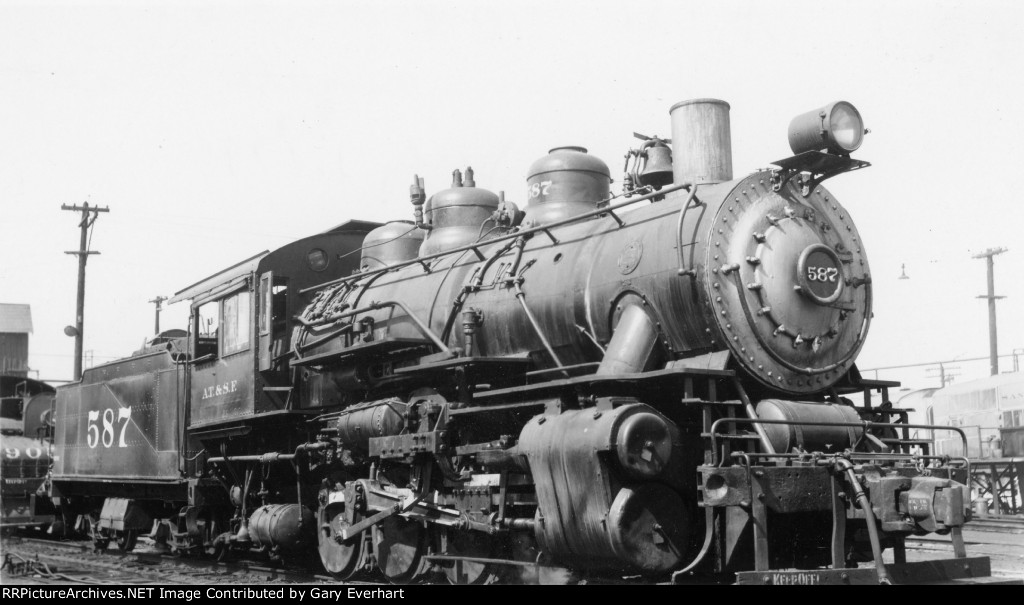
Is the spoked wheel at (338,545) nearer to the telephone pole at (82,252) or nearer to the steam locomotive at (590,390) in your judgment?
the steam locomotive at (590,390)

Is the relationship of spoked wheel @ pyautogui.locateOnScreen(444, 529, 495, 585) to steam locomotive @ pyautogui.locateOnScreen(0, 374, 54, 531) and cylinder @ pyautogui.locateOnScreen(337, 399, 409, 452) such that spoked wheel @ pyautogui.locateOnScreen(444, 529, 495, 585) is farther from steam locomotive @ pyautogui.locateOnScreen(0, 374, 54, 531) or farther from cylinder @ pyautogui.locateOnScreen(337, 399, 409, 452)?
steam locomotive @ pyautogui.locateOnScreen(0, 374, 54, 531)

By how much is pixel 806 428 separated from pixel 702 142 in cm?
254

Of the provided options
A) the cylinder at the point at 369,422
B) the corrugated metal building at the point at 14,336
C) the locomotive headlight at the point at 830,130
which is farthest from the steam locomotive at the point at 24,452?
the corrugated metal building at the point at 14,336

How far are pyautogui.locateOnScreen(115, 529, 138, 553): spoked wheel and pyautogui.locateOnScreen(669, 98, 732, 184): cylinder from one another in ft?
31.5

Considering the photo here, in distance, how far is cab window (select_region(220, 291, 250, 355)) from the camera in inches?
429

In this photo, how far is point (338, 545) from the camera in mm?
9508

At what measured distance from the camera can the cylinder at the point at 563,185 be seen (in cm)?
928

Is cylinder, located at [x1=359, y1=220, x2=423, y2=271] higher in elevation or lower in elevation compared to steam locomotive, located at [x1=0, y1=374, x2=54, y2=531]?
higher

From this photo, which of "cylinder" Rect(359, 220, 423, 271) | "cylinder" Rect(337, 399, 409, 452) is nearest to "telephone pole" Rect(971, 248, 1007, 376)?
"cylinder" Rect(359, 220, 423, 271)

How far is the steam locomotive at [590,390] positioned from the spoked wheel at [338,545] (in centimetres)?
3

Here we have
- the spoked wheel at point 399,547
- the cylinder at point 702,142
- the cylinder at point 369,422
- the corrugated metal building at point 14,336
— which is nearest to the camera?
the cylinder at point 702,142

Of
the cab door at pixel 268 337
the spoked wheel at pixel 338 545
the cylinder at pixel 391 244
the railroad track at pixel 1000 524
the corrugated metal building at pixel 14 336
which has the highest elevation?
the corrugated metal building at pixel 14 336

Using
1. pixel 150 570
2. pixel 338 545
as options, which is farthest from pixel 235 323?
pixel 338 545

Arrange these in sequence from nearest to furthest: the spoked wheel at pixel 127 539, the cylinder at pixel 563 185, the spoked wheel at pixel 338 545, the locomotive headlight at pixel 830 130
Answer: the locomotive headlight at pixel 830 130, the spoked wheel at pixel 338 545, the cylinder at pixel 563 185, the spoked wheel at pixel 127 539
